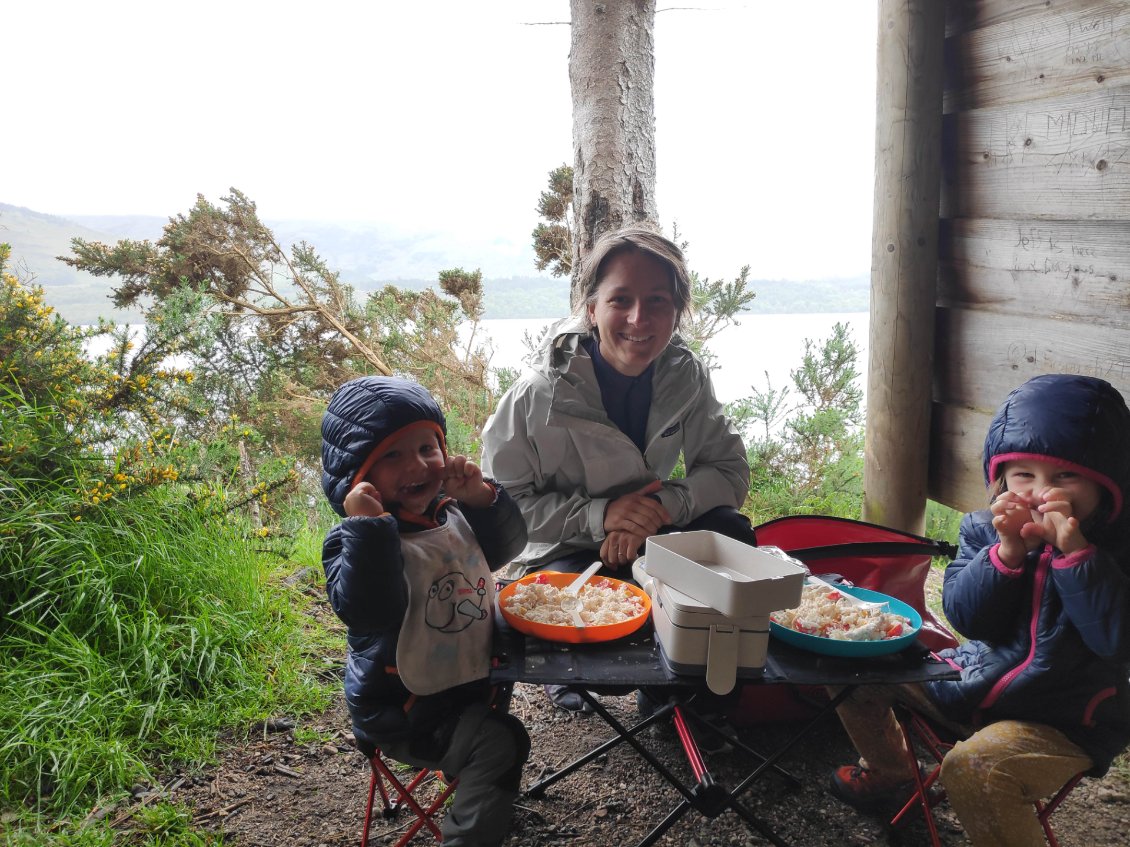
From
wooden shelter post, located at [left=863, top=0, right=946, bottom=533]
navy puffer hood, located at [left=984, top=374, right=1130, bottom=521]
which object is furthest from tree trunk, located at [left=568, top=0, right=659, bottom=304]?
navy puffer hood, located at [left=984, top=374, right=1130, bottom=521]

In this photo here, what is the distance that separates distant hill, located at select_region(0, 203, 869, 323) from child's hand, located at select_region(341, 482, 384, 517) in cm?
348

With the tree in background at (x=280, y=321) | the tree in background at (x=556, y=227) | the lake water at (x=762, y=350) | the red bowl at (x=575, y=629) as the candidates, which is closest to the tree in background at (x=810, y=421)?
the lake water at (x=762, y=350)

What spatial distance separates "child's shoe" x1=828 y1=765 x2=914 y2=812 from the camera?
1938mm

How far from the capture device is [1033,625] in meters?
1.62

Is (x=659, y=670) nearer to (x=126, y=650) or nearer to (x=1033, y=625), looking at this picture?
(x=1033, y=625)

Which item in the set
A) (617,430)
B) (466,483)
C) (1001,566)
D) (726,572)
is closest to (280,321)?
(617,430)

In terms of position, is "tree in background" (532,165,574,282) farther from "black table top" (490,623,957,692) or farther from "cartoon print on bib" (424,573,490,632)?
"black table top" (490,623,957,692)

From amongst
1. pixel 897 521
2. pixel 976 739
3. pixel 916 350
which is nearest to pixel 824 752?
pixel 976 739

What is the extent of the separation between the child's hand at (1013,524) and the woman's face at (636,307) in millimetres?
1131

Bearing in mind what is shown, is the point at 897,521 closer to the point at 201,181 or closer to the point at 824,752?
the point at 824,752

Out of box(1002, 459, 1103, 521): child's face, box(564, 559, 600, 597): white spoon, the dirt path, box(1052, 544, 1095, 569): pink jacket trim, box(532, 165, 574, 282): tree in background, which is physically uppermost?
box(532, 165, 574, 282): tree in background

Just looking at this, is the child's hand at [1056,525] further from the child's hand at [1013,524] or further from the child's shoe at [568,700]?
the child's shoe at [568,700]

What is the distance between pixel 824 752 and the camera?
2.26m

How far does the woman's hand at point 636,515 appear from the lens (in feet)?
7.37
